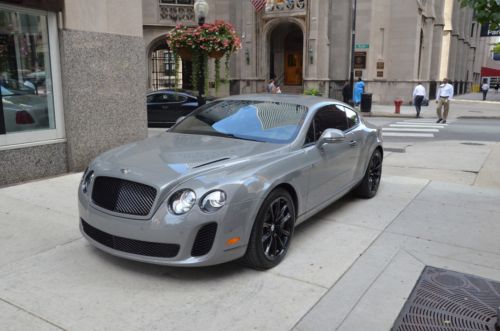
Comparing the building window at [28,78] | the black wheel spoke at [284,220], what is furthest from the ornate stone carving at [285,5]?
the black wheel spoke at [284,220]

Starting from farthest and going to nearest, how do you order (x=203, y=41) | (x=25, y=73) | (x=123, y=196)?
(x=203, y=41), (x=25, y=73), (x=123, y=196)

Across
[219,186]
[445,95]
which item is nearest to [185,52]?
[219,186]

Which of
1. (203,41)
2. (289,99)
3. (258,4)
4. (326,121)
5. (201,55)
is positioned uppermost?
(258,4)

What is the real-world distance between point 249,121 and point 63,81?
13.3 feet

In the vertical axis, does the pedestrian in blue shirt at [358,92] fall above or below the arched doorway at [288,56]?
below

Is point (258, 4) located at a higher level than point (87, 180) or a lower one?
higher

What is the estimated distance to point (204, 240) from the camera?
374cm

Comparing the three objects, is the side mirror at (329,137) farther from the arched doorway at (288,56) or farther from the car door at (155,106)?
the arched doorway at (288,56)

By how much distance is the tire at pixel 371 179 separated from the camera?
660 cm

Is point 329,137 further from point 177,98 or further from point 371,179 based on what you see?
point 177,98

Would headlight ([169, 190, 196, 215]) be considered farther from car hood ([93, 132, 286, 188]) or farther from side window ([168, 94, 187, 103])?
side window ([168, 94, 187, 103])

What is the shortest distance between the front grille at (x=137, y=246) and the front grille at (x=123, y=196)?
24 cm

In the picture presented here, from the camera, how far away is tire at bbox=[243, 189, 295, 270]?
401 centimetres

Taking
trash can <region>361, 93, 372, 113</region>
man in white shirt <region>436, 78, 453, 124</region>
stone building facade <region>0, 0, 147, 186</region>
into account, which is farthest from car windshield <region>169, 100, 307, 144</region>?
trash can <region>361, 93, 372, 113</region>
